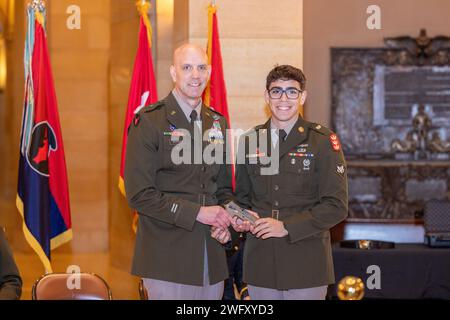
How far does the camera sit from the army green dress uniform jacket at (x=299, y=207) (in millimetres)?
3801

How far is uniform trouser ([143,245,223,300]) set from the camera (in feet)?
12.4

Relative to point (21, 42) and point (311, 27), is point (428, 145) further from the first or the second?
point (21, 42)

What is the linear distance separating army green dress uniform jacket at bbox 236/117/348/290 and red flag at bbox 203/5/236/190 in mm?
1701

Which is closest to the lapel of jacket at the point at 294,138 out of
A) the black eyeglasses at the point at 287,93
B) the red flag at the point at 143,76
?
the black eyeglasses at the point at 287,93

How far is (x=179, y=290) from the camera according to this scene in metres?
3.79

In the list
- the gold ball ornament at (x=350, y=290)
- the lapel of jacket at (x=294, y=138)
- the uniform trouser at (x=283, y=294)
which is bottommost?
the uniform trouser at (x=283, y=294)

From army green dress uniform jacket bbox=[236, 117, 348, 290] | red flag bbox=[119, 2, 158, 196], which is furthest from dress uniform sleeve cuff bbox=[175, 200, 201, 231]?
red flag bbox=[119, 2, 158, 196]

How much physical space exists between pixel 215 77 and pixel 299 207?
78.1 inches

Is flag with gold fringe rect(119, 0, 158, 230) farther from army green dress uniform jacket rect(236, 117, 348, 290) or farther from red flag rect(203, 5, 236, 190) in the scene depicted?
army green dress uniform jacket rect(236, 117, 348, 290)

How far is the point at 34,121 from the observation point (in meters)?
5.58

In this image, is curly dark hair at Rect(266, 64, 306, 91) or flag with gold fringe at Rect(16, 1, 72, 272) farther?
flag with gold fringe at Rect(16, 1, 72, 272)

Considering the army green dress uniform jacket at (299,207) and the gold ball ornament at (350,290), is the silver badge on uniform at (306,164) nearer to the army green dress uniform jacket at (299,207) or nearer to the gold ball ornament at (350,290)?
the army green dress uniform jacket at (299,207)

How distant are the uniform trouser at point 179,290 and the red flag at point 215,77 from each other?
1936 mm

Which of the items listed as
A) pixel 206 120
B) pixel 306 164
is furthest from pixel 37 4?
pixel 306 164
